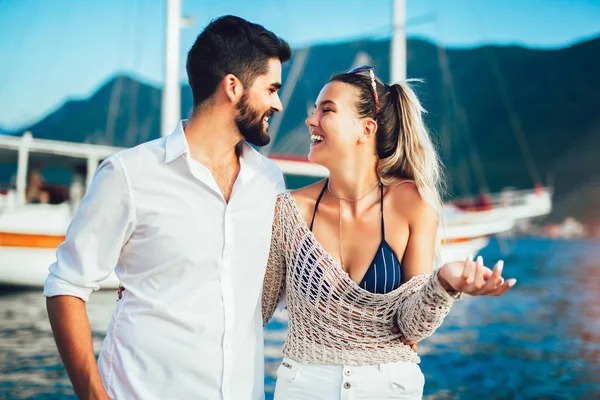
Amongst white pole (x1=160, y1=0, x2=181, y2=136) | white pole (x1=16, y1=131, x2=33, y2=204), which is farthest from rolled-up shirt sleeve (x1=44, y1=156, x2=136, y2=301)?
white pole (x1=16, y1=131, x2=33, y2=204)

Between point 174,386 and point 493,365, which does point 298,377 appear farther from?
point 493,365

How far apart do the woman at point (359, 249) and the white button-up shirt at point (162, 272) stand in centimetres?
35

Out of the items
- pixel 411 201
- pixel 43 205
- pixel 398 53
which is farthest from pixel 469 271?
pixel 398 53

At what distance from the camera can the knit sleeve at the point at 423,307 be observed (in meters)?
1.74

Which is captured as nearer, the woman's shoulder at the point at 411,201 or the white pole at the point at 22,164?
the woman's shoulder at the point at 411,201

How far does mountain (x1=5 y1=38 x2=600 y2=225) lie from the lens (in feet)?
309

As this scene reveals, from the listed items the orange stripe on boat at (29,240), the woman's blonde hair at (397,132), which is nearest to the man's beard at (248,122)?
the woman's blonde hair at (397,132)

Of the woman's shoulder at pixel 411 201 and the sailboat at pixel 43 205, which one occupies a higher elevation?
the sailboat at pixel 43 205

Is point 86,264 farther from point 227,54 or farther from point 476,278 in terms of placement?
point 476,278

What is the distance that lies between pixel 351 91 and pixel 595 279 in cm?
3510

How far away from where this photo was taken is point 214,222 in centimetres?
180

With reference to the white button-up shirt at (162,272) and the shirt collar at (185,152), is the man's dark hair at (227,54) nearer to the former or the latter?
the shirt collar at (185,152)

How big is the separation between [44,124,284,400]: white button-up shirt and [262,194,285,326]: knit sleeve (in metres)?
0.36

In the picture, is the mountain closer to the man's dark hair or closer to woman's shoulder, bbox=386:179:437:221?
woman's shoulder, bbox=386:179:437:221
